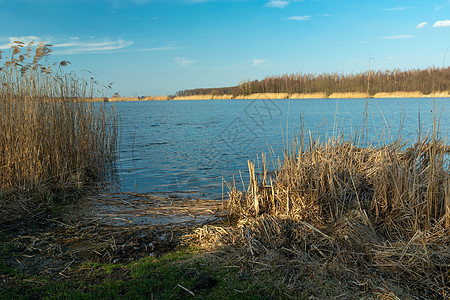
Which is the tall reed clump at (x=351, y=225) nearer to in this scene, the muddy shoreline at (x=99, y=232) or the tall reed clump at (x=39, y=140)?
the muddy shoreline at (x=99, y=232)

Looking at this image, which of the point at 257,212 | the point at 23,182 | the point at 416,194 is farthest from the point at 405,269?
the point at 23,182

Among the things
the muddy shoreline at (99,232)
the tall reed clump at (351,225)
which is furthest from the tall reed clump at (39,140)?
the tall reed clump at (351,225)

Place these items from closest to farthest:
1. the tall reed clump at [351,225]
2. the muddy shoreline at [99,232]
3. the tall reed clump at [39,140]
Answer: the tall reed clump at [351,225]
the muddy shoreline at [99,232]
the tall reed clump at [39,140]

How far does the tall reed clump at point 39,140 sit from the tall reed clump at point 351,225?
3.40 meters

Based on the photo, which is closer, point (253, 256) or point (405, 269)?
point (405, 269)

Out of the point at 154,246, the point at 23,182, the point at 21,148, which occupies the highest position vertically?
the point at 21,148

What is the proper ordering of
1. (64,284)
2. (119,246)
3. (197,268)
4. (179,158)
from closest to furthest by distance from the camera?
(64,284)
(197,268)
(119,246)
(179,158)

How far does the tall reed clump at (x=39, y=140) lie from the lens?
18.2 feet

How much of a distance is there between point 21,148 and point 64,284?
3733 mm

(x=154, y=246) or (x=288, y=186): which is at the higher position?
(x=288, y=186)

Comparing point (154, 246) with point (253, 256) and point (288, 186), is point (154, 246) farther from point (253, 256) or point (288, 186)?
point (288, 186)

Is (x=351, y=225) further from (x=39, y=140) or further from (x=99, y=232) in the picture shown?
(x=39, y=140)

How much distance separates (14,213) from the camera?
Answer: 495 centimetres

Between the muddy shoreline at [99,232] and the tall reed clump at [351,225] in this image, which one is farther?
the muddy shoreline at [99,232]
